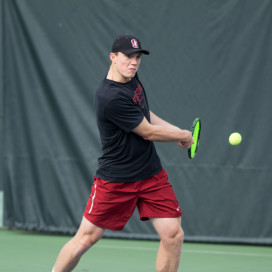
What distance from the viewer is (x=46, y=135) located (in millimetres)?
6348

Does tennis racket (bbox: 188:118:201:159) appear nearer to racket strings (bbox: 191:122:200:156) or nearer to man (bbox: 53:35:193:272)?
racket strings (bbox: 191:122:200:156)

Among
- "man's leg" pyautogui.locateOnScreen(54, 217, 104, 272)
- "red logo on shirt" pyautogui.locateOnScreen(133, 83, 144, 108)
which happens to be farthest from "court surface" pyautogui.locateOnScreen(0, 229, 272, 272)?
"red logo on shirt" pyautogui.locateOnScreen(133, 83, 144, 108)

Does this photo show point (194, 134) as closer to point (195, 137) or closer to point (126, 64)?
point (195, 137)

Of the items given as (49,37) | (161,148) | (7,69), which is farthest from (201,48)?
(7,69)

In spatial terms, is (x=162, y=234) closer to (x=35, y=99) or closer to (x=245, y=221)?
(x=245, y=221)

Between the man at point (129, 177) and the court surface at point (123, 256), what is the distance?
103 cm

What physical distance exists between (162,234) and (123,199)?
0.99 ft

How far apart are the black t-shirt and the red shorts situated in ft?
0.16

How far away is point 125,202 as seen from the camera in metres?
3.82

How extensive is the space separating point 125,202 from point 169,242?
343 millimetres

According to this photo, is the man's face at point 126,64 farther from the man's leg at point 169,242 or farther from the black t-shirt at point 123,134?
the man's leg at point 169,242

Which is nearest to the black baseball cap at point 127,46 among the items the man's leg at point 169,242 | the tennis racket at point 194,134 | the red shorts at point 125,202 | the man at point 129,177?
the man at point 129,177

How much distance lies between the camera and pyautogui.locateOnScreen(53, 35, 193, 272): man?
3.70m

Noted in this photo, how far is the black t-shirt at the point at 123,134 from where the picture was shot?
11.9 ft
